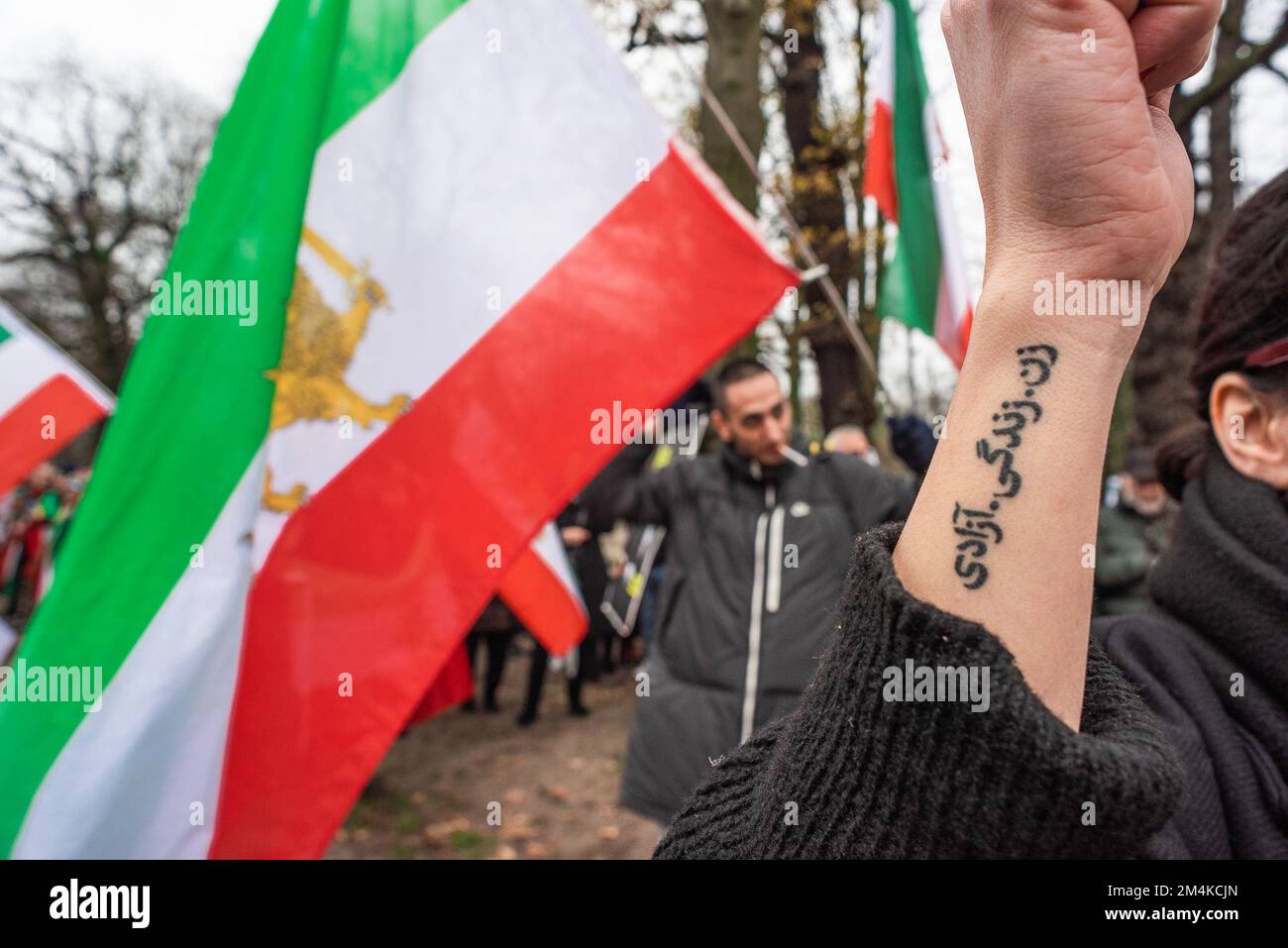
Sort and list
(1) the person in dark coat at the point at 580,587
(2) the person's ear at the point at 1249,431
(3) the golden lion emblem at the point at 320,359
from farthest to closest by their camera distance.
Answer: (1) the person in dark coat at the point at 580,587
(3) the golden lion emblem at the point at 320,359
(2) the person's ear at the point at 1249,431

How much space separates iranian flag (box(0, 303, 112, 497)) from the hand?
449 cm

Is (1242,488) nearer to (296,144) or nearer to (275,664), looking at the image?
A: (275,664)

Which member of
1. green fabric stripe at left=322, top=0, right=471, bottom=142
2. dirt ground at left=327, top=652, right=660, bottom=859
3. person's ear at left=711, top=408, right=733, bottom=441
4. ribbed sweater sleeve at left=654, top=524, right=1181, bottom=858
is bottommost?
dirt ground at left=327, top=652, right=660, bottom=859

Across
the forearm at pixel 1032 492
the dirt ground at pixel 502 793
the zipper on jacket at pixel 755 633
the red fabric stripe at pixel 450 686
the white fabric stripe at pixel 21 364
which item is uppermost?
the white fabric stripe at pixel 21 364

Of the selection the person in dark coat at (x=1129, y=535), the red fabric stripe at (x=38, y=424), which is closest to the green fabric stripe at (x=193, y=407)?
the red fabric stripe at (x=38, y=424)

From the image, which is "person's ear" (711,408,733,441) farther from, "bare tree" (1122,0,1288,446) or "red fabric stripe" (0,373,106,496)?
"bare tree" (1122,0,1288,446)

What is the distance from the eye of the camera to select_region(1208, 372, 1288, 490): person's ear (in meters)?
1.07

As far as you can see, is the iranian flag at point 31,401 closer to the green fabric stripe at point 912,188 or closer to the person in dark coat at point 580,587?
the person in dark coat at point 580,587

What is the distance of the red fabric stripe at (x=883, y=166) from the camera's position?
381 centimetres

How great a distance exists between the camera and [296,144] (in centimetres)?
212

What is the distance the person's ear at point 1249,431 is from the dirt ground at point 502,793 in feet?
9.19

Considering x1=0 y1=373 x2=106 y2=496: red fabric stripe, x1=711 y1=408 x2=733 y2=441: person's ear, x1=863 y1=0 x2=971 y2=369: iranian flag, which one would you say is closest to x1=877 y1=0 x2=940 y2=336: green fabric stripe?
x1=863 y1=0 x2=971 y2=369: iranian flag

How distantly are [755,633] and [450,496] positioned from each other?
4.81 feet

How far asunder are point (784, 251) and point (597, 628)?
5217mm
